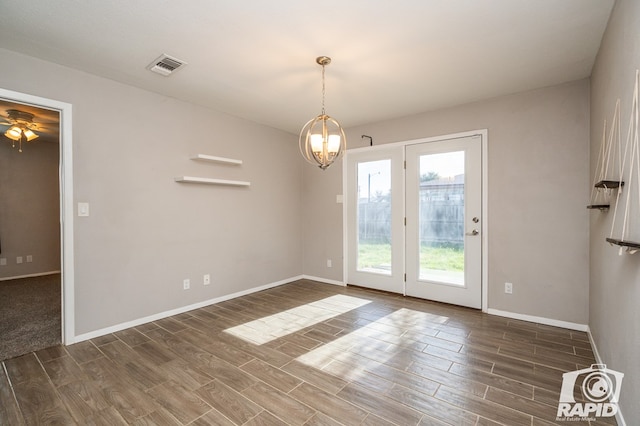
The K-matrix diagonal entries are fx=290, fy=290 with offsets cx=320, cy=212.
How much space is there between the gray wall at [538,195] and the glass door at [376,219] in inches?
39.0

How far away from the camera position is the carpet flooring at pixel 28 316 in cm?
269

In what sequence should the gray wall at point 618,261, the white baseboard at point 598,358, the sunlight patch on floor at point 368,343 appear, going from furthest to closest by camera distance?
the sunlight patch on floor at point 368,343
the white baseboard at point 598,358
the gray wall at point 618,261

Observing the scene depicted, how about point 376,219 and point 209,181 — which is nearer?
point 209,181

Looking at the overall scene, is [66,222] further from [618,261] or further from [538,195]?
[538,195]

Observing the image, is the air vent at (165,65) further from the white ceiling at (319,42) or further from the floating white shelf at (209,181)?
the floating white shelf at (209,181)

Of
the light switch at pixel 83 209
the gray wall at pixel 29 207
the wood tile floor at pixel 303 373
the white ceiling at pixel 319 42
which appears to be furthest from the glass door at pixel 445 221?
the gray wall at pixel 29 207

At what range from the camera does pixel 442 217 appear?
3865 millimetres

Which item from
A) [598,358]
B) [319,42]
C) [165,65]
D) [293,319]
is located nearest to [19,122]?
[165,65]

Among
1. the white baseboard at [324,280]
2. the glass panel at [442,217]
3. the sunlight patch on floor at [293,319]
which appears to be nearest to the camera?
the sunlight patch on floor at [293,319]

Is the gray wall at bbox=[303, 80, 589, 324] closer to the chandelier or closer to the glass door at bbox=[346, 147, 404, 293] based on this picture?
the glass door at bbox=[346, 147, 404, 293]

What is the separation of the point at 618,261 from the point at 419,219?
2.28 metres

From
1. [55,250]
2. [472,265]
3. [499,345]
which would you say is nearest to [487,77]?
[472,265]

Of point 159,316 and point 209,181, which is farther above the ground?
point 209,181

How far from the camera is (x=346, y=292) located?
14.6 ft
